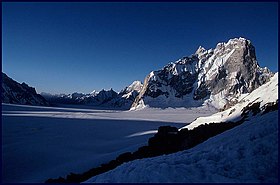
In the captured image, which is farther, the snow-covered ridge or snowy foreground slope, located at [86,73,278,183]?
the snow-covered ridge

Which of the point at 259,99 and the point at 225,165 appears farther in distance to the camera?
the point at 259,99

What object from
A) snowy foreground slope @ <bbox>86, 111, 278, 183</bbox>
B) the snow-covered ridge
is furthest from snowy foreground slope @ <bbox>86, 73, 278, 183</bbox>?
the snow-covered ridge

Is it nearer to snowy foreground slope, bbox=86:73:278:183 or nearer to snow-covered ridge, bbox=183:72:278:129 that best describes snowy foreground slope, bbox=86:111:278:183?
snowy foreground slope, bbox=86:73:278:183

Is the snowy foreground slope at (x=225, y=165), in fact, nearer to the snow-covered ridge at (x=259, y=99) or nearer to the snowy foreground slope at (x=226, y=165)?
the snowy foreground slope at (x=226, y=165)

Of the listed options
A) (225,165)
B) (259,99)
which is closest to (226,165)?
(225,165)

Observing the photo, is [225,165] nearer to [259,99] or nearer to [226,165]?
[226,165]

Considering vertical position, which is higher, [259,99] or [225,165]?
[259,99]

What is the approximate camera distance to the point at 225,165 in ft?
25.9

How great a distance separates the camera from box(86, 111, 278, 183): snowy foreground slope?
7.27 m

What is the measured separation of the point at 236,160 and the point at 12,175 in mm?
17574

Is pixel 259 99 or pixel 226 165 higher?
pixel 259 99

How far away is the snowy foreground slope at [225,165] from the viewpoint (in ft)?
23.9

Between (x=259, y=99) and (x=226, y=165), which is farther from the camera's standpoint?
(x=259, y=99)

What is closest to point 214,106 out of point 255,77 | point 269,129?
point 255,77
